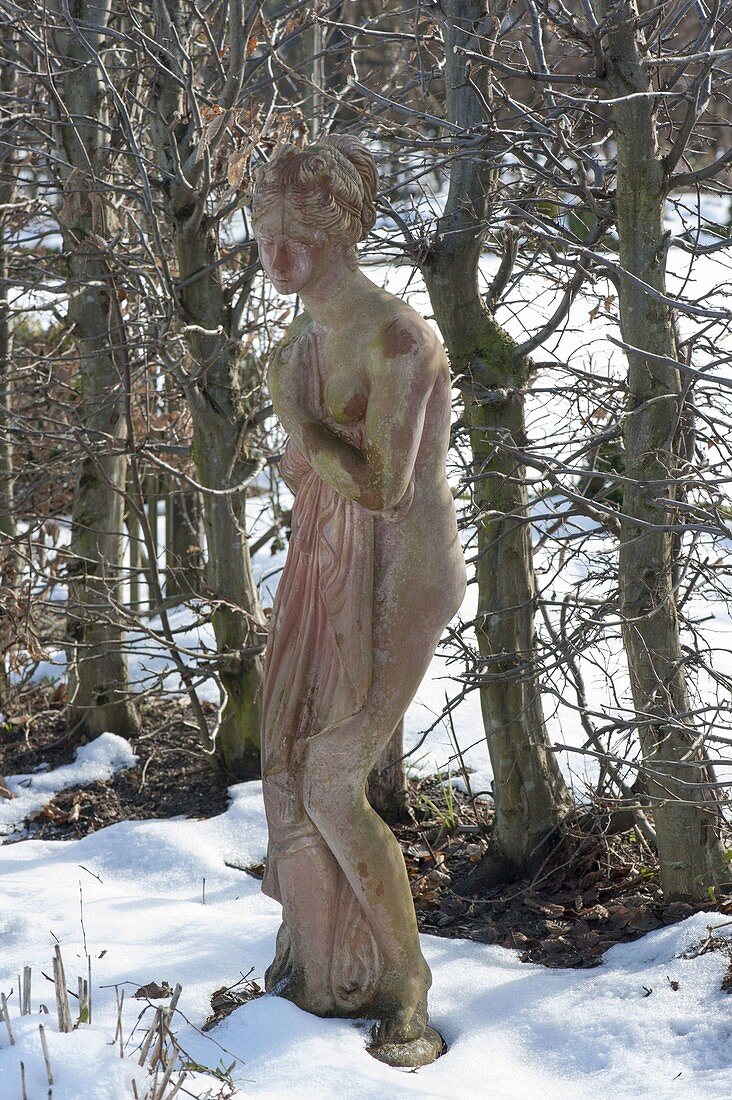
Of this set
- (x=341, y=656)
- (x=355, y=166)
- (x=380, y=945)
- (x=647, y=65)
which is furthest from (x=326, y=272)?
(x=380, y=945)

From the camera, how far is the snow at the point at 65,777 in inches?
249

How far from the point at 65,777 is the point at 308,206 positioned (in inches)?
175

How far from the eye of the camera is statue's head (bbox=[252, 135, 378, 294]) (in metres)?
3.12

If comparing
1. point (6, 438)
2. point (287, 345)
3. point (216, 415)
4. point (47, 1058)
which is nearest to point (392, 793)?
point (216, 415)

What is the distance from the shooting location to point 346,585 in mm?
3291

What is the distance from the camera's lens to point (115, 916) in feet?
15.1

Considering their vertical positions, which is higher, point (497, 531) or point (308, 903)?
point (497, 531)

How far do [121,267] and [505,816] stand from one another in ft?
10.3

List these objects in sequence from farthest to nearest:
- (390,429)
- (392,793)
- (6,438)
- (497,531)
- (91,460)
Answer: (6,438), (91,460), (392,793), (497,531), (390,429)

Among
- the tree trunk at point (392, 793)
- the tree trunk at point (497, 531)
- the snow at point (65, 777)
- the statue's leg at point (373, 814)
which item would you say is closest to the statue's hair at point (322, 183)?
the statue's leg at point (373, 814)

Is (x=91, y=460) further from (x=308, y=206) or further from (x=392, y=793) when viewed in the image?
(x=308, y=206)

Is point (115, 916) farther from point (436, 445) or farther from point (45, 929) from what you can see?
point (436, 445)

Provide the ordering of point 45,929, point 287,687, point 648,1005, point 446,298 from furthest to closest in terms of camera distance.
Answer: point 446,298 → point 45,929 → point 648,1005 → point 287,687

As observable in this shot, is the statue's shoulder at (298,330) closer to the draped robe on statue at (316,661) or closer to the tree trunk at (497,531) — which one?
the draped robe on statue at (316,661)
